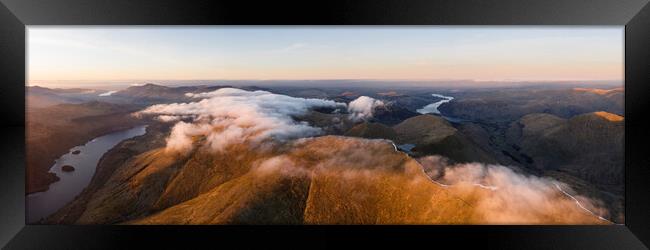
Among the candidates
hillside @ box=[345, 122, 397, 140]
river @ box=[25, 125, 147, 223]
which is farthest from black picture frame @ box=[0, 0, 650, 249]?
hillside @ box=[345, 122, 397, 140]

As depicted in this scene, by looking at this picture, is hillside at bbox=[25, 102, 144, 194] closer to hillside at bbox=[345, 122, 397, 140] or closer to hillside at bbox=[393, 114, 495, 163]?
hillside at bbox=[345, 122, 397, 140]

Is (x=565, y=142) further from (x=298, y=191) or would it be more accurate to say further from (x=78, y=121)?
(x=78, y=121)

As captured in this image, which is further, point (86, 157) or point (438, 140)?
point (438, 140)

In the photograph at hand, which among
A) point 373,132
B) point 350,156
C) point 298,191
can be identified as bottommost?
point 298,191

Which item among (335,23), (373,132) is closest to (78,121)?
(373,132)

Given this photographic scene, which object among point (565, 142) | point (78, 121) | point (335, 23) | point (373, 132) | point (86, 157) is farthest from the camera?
point (565, 142)

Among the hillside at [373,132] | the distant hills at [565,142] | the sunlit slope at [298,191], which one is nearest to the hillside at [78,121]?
the sunlit slope at [298,191]

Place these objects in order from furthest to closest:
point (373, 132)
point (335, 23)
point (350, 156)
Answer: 1. point (350, 156)
2. point (373, 132)
3. point (335, 23)

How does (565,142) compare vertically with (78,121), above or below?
below
